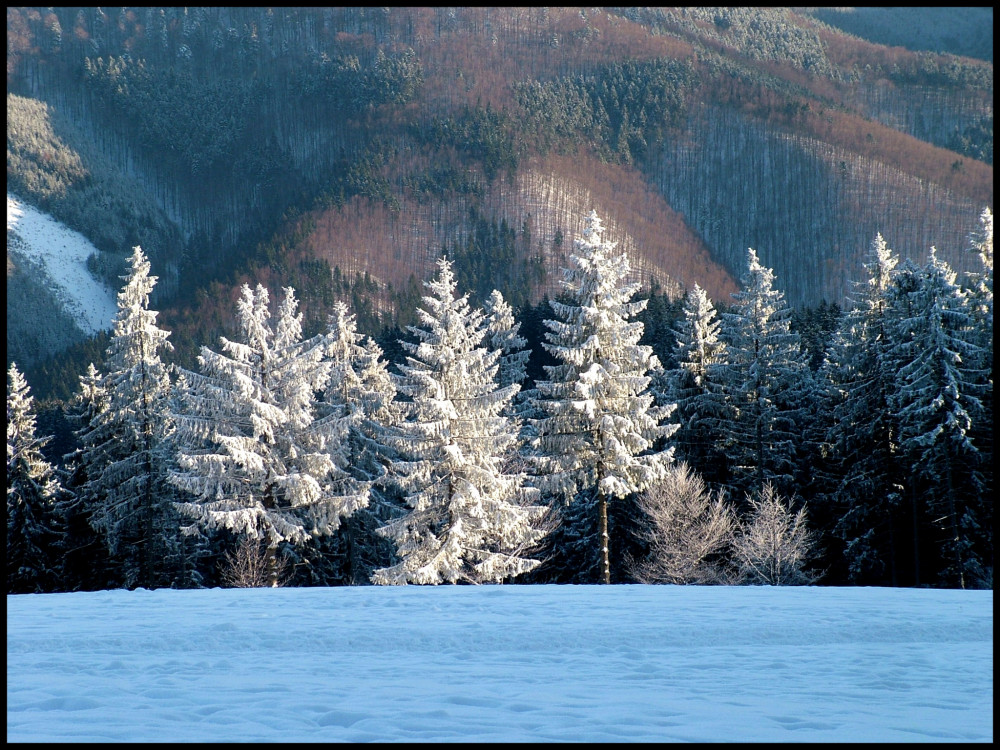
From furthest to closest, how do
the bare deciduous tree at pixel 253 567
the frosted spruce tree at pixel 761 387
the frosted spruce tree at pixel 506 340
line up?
the frosted spruce tree at pixel 506 340 < the frosted spruce tree at pixel 761 387 < the bare deciduous tree at pixel 253 567

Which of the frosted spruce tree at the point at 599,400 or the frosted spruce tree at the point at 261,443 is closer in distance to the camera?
the frosted spruce tree at the point at 599,400

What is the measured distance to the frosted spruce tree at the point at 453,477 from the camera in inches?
1044

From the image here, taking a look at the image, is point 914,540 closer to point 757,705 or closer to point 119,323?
point 757,705

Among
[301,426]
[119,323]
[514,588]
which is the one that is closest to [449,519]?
[301,426]

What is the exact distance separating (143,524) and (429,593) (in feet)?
69.9

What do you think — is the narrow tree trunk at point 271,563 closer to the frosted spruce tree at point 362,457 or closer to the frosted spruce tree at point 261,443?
the frosted spruce tree at point 261,443

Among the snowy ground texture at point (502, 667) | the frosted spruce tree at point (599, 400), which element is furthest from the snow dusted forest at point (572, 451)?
the snowy ground texture at point (502, 667)

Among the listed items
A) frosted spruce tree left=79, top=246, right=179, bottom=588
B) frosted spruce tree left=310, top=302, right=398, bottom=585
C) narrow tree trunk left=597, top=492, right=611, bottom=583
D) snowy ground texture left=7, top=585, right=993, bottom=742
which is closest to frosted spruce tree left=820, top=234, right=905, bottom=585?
narrow tree trunk left=597, top=492, right=611, bottom=583

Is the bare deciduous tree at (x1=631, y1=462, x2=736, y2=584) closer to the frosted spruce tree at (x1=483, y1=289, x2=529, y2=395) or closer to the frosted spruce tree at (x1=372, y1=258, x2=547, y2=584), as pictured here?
the frosted spruce tree at (x1=372, y1=258, x2=547, y2=584)

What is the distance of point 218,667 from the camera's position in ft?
29.0

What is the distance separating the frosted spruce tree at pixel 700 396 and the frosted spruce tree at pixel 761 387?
0.50 meters

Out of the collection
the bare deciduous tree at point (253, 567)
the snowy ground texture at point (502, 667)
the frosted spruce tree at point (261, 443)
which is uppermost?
the frosted spruce tree at point (261, 443)

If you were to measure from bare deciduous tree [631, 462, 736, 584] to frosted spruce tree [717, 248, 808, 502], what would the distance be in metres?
4.21

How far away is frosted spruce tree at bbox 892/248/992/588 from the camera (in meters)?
25.9
